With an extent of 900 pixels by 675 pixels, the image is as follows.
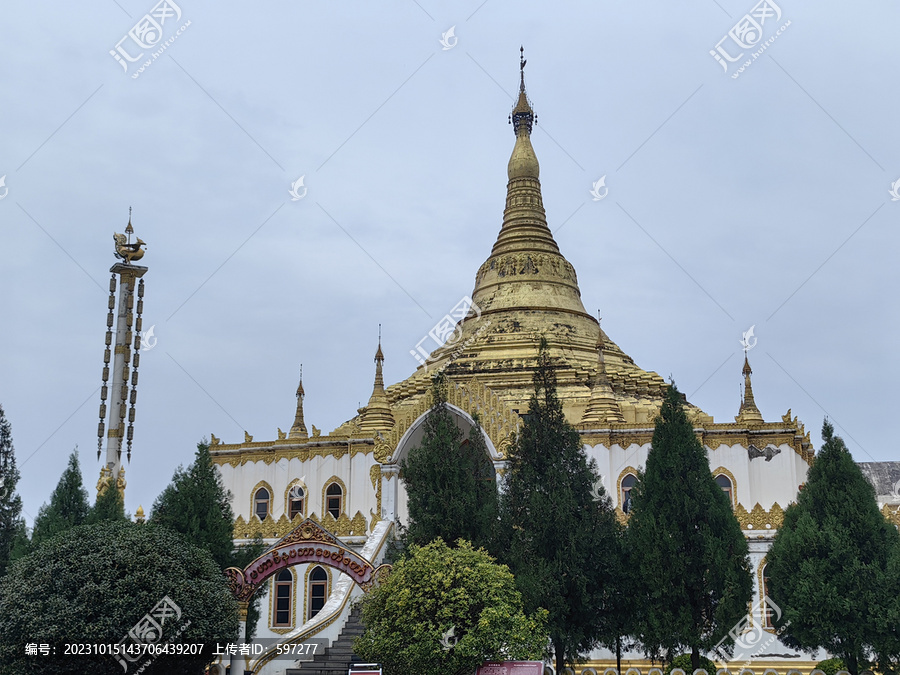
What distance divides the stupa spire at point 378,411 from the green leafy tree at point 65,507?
468 inches

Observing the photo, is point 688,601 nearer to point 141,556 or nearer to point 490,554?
point 490,554

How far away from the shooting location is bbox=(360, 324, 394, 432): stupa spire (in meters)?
44.3

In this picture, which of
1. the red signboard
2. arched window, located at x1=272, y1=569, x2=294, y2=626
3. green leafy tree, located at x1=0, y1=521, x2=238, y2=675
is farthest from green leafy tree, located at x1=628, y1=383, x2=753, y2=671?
arched window, located at x1=272, y1=569, x2=294, y2=626

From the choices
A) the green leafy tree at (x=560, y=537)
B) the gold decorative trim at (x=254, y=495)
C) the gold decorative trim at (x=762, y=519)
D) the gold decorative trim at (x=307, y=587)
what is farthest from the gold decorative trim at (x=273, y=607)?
the gold decorative trim at (x=762, y=519)

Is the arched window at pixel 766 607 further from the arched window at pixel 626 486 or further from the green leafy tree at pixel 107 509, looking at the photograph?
the green leafy tree at pixel 107 509

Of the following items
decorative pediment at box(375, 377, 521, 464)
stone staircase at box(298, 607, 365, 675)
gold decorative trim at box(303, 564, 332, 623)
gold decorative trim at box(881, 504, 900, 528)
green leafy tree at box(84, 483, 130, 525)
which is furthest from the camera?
gold decorative trim at box(303, 564, 332, 623)

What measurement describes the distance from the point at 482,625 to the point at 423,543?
5.71 meters

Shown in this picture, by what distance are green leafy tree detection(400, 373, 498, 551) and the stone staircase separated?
338 centimetres

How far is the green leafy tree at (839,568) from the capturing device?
91.5 ft

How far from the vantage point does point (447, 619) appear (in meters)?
23.9

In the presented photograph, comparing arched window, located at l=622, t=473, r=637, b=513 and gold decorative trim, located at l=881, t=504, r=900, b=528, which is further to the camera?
arched window, located at l=622, t=473, r=637, b=513

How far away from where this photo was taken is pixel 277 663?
95.5ft

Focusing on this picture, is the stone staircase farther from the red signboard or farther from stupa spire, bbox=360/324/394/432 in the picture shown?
stupa spire, bbox=360/324/394/432

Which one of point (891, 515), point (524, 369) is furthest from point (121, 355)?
point (891, 515)
